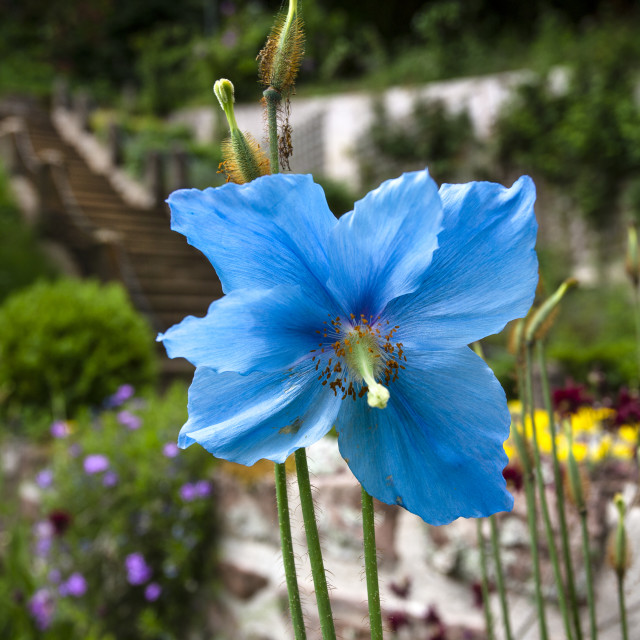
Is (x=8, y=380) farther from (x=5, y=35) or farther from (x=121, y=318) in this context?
(x=5, y=35)

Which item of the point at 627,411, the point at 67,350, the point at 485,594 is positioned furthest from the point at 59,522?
the point at 67,350

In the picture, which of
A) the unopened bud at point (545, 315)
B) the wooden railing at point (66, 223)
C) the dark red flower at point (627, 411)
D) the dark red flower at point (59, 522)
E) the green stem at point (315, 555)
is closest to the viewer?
the green stem at point (315, 555)

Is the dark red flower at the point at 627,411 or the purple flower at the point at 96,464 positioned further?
the purple flower at the point at 96,464

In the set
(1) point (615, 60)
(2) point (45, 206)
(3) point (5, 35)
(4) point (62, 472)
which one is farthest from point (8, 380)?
(3) point (5, 35)

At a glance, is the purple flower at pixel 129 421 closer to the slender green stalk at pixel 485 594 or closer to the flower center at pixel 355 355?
the slender green stalk at pixel 485 594

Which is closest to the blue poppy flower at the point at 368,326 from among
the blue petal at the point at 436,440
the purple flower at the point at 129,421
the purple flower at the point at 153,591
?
the blue petal at the point at 436,440
